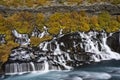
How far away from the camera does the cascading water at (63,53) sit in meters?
20.0

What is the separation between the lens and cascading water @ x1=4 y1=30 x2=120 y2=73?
65.6 ft

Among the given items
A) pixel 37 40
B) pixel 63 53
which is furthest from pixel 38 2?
pixel 63 53

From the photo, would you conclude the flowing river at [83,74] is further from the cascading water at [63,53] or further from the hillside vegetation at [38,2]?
the hillside vegetation at [38,2]

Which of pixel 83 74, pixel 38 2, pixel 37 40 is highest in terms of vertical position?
pixel 38 2

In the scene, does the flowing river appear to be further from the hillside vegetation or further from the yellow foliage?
the hillside vegetation

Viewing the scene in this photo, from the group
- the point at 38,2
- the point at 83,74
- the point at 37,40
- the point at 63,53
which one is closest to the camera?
the point at 83,74

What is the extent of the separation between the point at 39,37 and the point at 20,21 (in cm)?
131

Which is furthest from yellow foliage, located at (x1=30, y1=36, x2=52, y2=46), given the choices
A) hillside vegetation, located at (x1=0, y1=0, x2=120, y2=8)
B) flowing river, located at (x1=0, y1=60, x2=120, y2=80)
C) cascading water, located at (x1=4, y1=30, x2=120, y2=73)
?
hillside vegetation, located at (x1=0, y1=0, x2=120, y2=8)

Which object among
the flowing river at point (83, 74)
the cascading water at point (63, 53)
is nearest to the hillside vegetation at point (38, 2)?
the cascading water at point (63, 53)

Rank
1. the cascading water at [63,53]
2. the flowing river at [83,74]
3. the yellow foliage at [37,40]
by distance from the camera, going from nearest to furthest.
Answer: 1. the flowing river at [83,74]
2. the cascading water at [63,53]
3. the yellow foliage at [37,40]

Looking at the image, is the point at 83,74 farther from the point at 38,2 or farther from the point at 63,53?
the point at 38,2

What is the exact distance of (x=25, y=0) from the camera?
77.9 feet

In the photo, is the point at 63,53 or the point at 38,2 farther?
the point at 38,2

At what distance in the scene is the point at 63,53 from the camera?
20984 millimetres
